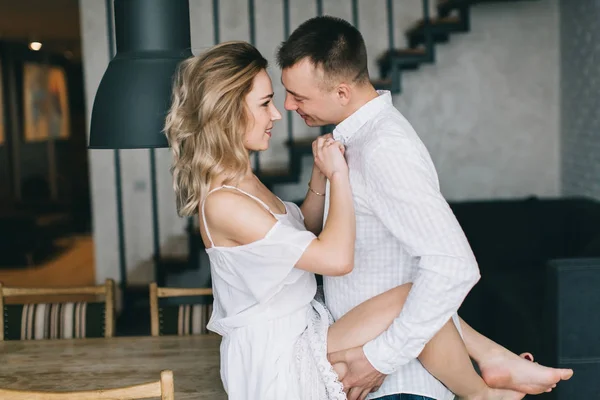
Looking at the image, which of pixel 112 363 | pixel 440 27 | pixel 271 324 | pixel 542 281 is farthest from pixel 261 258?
pixel 440 27

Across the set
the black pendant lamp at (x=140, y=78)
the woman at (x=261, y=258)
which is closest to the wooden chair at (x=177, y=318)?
the woman at (x=261, y=258)

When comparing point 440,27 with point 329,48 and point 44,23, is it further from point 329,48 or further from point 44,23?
point 44,23

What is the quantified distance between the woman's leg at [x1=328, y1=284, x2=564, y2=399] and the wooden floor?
4.95 meters

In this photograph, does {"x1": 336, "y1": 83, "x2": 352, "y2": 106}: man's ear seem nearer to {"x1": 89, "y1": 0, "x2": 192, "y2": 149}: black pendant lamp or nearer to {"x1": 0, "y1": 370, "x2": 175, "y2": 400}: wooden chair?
{"x1": 89, "y1": 0, "x2": 192, "y2": 149}: black pendant lamp

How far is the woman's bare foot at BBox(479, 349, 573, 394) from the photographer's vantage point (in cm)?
189

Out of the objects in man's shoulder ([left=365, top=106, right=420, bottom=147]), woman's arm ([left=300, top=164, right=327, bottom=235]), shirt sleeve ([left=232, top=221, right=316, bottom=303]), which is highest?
man's shoulder ([left=365, top=106, right=420, bottom=147])

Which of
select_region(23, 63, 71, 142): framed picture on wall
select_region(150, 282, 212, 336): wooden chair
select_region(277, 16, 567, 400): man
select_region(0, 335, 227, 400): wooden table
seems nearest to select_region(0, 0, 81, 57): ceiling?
select_region(23, 63, 71, 142): framed picture on wall

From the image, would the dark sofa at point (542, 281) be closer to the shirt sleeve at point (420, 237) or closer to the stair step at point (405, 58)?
the stair step at point (405, 58)

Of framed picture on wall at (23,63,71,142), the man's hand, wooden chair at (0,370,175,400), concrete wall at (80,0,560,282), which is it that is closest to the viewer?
wooden chair at (0,370,175,400)

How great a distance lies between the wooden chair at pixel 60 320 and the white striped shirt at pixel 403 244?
119 centimetres

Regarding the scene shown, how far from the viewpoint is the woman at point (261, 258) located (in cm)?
176

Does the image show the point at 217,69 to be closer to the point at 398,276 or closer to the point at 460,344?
the point at 398,276

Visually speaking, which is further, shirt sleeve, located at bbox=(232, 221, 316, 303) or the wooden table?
the wooden table

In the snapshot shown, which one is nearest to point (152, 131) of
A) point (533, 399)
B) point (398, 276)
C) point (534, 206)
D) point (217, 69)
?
point (217, 69)
